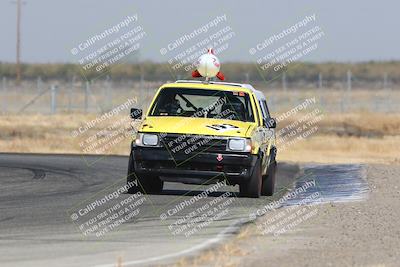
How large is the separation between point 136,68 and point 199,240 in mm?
A: 105549

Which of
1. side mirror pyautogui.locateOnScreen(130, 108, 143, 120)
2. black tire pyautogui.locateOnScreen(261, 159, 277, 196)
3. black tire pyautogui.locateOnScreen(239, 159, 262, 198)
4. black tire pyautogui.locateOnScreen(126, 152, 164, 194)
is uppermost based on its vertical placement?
side mirror pyautogui.locateOnScreen(130, 108, 143, 120)

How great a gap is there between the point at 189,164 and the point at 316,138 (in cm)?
2483

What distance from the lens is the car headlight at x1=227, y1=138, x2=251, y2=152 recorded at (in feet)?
55.3

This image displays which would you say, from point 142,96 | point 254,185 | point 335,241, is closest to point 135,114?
point 254,185

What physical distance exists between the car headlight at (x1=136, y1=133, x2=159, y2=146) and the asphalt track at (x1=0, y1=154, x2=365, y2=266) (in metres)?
0.83

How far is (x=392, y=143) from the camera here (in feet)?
131

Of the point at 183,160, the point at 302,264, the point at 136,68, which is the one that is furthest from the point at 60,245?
the point at 136,68

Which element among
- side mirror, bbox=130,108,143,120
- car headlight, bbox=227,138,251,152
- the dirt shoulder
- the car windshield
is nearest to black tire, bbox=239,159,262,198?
car headlight, bbox=227,138,251,152

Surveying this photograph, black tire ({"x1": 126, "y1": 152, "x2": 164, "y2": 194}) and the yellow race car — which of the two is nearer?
the yellow race car

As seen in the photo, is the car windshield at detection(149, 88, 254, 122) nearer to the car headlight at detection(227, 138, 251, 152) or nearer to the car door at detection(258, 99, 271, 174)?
the car door at detection(258, 99, 271, 174)

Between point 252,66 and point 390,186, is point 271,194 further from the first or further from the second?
point 252,66

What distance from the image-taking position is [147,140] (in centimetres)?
1684

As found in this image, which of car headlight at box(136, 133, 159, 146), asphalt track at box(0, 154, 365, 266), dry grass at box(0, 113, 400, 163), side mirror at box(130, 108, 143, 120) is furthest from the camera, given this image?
dry grass at box(0, 113, 400, 163)

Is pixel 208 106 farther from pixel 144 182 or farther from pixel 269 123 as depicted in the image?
pixel 144 182
